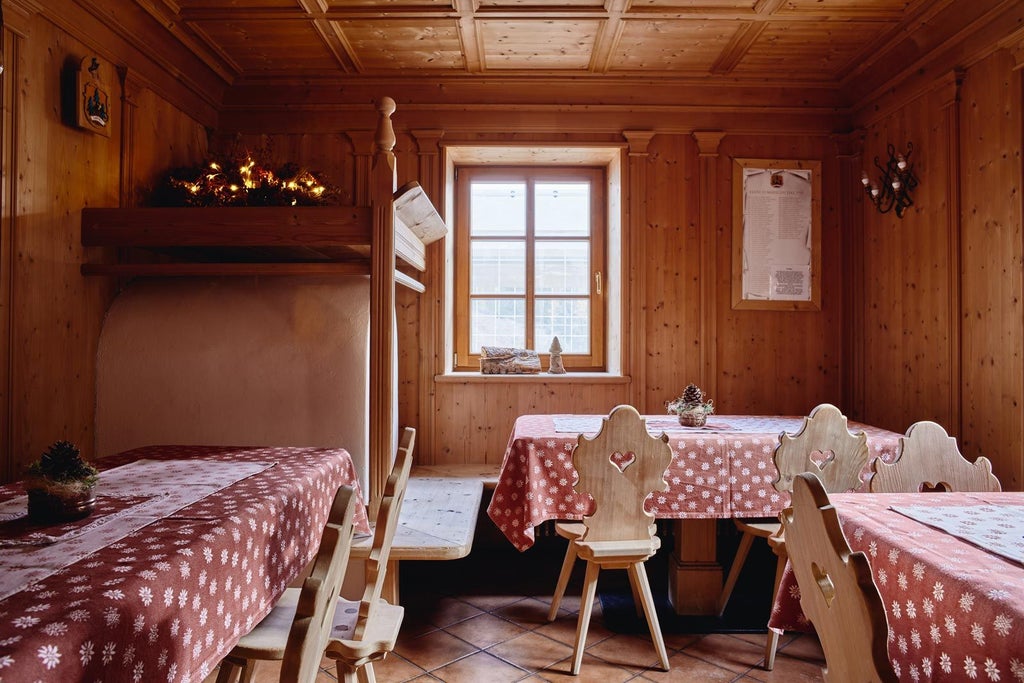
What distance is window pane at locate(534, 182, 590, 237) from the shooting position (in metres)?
4.82

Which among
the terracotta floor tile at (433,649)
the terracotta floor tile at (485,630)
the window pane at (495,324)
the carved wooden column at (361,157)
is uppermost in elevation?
the carved wooden column at (361,157)

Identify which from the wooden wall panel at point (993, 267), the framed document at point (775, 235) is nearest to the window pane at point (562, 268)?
the framed document at point (775, 235)

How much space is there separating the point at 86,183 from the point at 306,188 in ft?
3.28

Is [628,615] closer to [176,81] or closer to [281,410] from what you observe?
[281,410]

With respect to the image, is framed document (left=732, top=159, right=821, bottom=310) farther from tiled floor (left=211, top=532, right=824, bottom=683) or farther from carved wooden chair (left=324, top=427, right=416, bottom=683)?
carved wooden chair (left=324, top=427, right=416, bottom=683)

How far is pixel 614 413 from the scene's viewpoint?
2479 mm

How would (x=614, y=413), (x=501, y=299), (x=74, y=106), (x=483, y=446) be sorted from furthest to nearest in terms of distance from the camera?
(x=501, y=299)
(x=483, y=446)
(x=74, y=106)
(x=614, y=413)

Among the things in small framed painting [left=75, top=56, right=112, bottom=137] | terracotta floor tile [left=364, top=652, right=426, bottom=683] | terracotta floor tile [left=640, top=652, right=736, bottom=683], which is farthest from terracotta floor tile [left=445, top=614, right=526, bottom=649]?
small framed painting [left=75, top=56, right=112, bottom=137]

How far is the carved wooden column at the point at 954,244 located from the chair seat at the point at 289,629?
309 centimetres

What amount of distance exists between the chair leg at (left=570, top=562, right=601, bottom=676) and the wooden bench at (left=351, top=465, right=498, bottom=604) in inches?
20.2

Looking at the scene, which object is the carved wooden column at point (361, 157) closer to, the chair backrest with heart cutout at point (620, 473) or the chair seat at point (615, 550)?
the chair backrest with heart cutout at point (620, 473)

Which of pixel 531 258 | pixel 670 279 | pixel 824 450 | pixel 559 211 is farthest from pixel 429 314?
pixel 824 450

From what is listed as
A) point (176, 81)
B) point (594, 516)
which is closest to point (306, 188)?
point (176, 81)

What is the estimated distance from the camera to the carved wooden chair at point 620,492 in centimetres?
250
